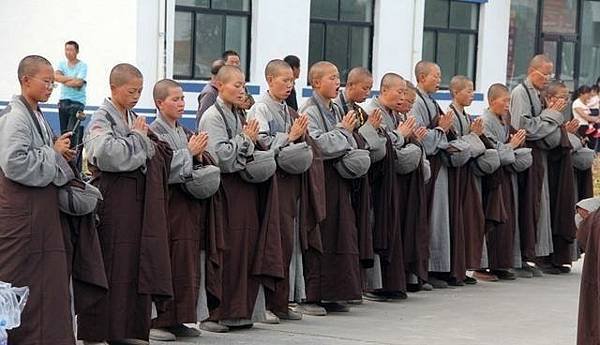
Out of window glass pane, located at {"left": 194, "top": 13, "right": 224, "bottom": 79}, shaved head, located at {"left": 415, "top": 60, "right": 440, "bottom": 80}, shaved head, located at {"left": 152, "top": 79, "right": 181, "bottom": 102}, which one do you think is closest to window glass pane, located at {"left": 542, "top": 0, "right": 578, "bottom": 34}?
window glass pane, located at {"left": 194, "top": 13, "right": 224, "bottom": 79}

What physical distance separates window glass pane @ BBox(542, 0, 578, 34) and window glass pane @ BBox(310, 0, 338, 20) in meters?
7.02

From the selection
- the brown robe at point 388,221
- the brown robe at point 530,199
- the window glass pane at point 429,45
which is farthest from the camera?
the window glass pane at point 429,45

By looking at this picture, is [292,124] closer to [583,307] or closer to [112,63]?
[583,307]

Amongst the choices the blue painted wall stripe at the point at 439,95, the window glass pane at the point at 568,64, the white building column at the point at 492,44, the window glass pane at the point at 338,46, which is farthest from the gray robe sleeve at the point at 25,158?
the window glass pane at the point at 568,64

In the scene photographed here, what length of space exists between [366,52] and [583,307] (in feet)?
54.8

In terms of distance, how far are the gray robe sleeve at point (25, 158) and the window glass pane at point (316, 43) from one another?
15143 millimetres

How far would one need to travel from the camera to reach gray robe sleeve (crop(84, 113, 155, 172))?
762 centimetres

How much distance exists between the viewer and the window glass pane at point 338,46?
73.6ft

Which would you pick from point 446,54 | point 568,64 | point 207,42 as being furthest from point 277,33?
point 568,64

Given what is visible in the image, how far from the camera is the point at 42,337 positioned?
23.1 feet

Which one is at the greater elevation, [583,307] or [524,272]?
[583,307]

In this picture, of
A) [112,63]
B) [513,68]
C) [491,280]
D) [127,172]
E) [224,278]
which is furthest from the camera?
[513,68]

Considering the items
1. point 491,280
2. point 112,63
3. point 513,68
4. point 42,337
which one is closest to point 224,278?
point 42,337

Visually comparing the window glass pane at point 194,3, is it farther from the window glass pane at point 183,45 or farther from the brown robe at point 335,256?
the brown robe at point 335,256
